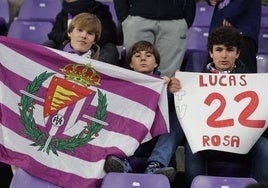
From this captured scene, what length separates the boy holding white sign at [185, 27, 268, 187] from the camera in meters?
3.59

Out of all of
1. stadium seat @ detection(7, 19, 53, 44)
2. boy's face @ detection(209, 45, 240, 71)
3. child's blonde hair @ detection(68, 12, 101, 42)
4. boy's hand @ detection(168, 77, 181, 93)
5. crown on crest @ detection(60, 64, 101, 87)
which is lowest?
boy's hand @ detection(168, 77, 181, 93)

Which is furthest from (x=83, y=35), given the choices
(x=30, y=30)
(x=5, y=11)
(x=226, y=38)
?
(x=5, y=11)

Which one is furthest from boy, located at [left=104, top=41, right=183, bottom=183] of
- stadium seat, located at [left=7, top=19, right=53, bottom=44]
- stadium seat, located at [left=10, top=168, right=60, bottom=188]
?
stadium seat, located at [left=7, top=19, right=53, bottom=44]

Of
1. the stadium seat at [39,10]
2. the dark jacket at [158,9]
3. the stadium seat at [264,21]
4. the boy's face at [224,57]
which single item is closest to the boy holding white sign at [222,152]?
the boy's face at [224,57]

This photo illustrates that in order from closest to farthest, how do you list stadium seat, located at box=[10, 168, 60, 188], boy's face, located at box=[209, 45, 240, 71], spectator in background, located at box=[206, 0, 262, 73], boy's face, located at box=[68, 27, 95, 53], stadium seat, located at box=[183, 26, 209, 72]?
stadium seat, located at box=[10, 168, 60, 188], boy's face, located at box=[209, 45, 240, 71], boy's face, located at box=[68, 27, 95, 53], spectator in background, located at box=[206, 0, 262, 73], stadium seat, located at box=[183, 26, 209, 72]

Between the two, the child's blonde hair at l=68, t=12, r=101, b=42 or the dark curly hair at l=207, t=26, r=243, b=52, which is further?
the child's blonde hair at l=68, t=12, r=101, b=42

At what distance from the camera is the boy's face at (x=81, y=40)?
13.2 ft

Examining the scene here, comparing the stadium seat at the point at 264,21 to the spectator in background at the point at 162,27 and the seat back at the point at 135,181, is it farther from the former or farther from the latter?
the seat back at the point at 135,181

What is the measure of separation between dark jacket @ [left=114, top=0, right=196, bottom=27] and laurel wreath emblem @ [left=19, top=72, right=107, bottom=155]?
45.0 inches

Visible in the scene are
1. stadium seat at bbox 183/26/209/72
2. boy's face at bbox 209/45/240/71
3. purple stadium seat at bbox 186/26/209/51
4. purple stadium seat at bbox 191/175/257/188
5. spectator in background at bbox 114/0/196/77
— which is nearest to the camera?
purple stadium seat at bbox 191/175/257/188

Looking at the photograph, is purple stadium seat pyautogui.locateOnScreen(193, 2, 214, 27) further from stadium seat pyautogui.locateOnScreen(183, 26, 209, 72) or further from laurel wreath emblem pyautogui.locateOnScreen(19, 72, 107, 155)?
laurel wreath emblem pyautogui.locateOnScreen(19, 72, 107, 155)

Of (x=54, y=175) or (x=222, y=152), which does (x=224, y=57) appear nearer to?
(x=222, y=152)

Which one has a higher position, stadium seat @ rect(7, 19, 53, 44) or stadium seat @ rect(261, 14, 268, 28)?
stadium seat @ rect(261, 14, 268, 28)

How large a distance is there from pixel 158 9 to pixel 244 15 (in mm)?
591
